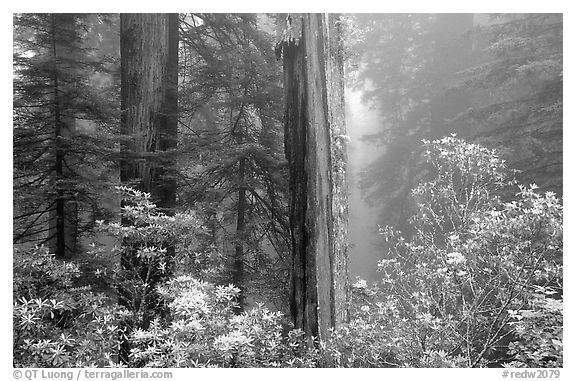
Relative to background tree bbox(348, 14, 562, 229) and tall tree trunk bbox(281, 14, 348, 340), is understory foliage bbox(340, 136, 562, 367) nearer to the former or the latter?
tall tree trunk bbox(281, 14, 348, 340)

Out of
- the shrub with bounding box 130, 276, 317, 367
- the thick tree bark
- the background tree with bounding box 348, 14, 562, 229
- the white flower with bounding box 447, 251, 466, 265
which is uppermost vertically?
the background tree with bounding box 348, 14, 562, 229

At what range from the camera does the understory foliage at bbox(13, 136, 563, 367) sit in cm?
286

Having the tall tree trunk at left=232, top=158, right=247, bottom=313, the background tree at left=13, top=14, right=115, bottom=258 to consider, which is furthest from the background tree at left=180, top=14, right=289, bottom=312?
the background tree at left=13, top=14, right=115, bottom=258

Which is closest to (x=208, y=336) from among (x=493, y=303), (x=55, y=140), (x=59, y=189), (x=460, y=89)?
(x=59, y=189)

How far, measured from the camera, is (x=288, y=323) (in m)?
3.50

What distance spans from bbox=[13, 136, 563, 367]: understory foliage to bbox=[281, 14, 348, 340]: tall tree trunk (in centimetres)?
25

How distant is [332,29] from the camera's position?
3541 mm

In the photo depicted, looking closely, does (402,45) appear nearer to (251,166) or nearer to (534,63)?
(534,63)

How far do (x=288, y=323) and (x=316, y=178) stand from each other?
49.5 inches

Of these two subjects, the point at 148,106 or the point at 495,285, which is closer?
the point at 495,285

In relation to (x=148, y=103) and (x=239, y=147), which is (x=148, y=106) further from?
(x=239, y=147)

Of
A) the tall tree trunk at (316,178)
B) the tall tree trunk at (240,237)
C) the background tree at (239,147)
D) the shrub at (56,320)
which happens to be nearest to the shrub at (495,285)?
the tall tree trunk at (316,178)

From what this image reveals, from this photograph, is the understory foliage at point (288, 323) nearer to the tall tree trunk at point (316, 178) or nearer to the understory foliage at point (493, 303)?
the understory foliage at point (493, 303)

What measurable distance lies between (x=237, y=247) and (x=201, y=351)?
7.91 feet
